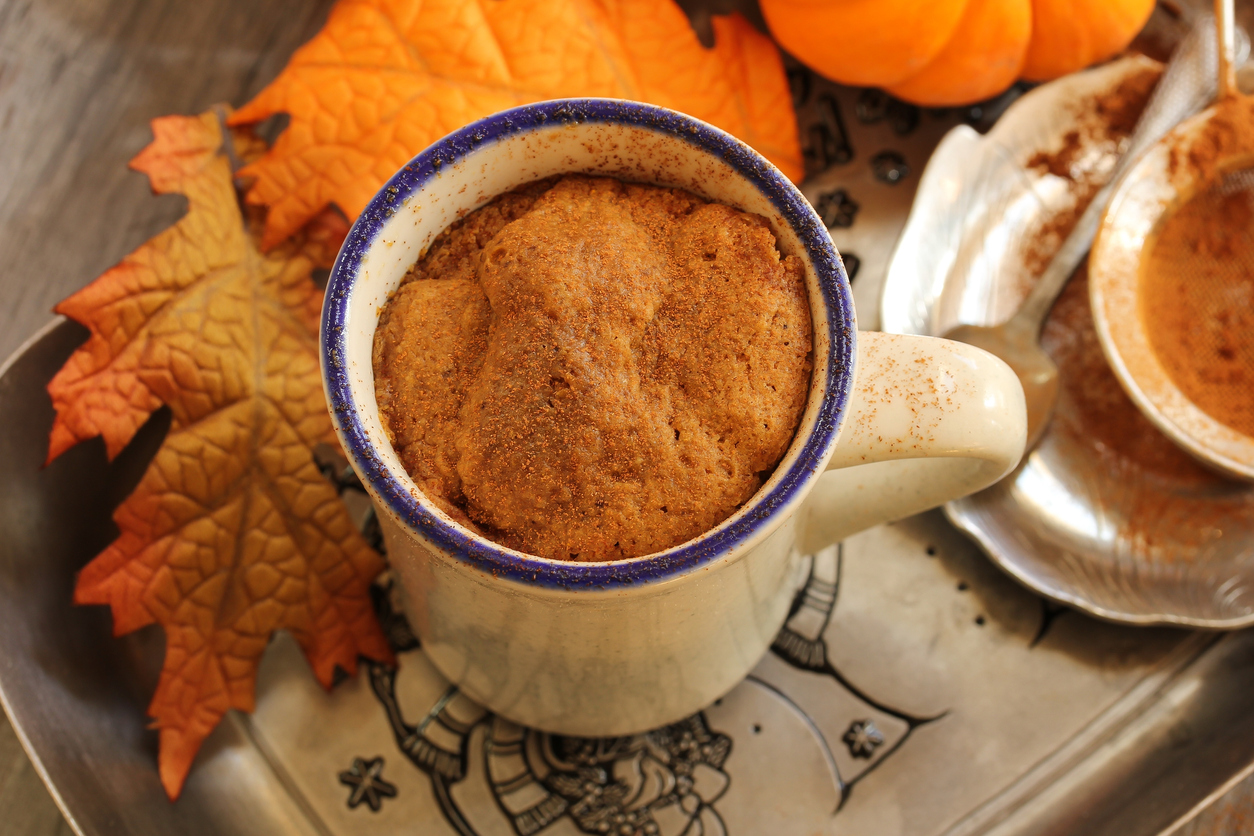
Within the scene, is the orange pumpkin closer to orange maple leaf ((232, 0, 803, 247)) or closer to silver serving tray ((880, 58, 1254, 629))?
silver serving tray ((880, 58, 1254, 629))

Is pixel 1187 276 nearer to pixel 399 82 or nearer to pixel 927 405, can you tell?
pixel 927 405

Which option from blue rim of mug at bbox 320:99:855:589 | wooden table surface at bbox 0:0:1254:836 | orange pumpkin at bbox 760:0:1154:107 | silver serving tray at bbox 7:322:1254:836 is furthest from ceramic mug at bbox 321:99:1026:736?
wooden table surface at bbox 0:0:1254:836

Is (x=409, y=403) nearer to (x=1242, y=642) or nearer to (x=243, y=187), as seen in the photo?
(x=243, y=187)

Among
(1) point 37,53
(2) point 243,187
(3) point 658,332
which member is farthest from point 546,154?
(1) point 37,53

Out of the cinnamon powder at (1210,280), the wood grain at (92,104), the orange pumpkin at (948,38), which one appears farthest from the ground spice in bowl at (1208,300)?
the wood grain at (92,104)

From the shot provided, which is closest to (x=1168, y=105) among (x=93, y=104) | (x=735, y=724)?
(x=735, y=724)

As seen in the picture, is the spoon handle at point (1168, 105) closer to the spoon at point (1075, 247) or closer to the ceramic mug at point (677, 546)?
the spoon at point (1075, 247)
